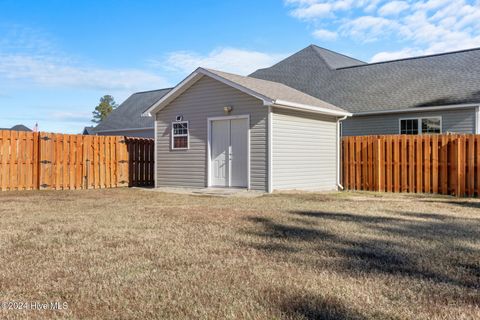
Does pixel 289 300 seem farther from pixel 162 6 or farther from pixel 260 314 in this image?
pixel 162 6

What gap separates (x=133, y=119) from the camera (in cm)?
2992

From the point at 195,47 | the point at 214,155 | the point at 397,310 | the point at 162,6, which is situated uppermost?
the point at 162,6

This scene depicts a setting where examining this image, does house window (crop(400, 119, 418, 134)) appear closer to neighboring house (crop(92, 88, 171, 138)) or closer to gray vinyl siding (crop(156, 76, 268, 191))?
gray vinyl siding (crop(156, 76, 268, 191))

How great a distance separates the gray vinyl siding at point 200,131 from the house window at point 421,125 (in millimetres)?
7984

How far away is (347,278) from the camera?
4059 millimetres

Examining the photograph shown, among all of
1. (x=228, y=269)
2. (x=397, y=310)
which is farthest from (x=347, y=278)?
(x=228, y=269)

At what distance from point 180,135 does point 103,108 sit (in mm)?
55479

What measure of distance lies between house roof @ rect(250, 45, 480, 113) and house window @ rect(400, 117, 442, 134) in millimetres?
669

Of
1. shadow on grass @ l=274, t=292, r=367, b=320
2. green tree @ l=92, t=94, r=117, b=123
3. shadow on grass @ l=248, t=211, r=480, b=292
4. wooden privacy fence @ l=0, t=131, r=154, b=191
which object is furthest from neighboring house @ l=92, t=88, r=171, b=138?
green tree @ l=92, t=94, r=117, b=123

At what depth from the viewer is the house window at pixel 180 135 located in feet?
48.6

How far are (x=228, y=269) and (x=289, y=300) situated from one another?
104cm

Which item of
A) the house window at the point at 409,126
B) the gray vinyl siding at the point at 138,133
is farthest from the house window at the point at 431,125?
the gray vinyl siding at the point at 138,133

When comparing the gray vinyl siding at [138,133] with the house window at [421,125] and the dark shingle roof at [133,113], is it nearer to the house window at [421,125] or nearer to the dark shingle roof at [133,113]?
the dark shingle roof at [133,113]

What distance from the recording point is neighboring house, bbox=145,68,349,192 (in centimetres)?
1287
